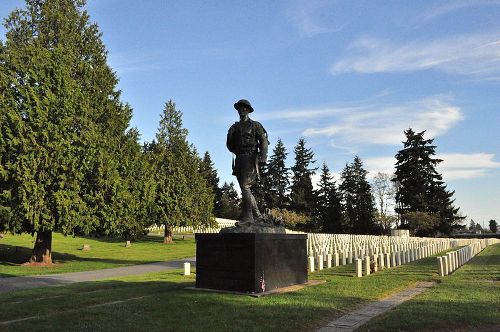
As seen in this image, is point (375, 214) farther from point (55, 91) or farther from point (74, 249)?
point (55, 91)

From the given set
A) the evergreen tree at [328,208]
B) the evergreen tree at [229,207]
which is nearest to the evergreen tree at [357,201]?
the evergreen tree at [328,208]

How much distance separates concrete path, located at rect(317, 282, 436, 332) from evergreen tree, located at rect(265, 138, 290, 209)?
6208 centimetres

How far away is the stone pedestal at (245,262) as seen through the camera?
10.0 metres

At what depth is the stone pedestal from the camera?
10.0 metres

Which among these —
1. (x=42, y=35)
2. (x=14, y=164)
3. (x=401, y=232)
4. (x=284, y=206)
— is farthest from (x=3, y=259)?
(x=284, y=206)

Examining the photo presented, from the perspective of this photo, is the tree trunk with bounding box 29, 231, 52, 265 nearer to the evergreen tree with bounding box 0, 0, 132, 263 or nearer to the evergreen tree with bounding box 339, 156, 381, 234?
the evergreen tree with bounding box 0, 0, 132, 263

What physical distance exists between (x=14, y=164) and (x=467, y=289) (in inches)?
764

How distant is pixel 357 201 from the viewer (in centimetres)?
8100

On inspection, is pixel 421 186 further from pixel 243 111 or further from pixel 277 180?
pixel 243 111

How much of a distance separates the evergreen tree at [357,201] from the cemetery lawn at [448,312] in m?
61.7

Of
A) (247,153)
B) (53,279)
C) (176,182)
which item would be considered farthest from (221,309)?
(176,182)

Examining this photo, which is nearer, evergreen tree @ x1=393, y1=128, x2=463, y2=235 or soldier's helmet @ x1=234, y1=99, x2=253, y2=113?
soldier's helmet @ x1=234, y1=99, x2=253, y2=113

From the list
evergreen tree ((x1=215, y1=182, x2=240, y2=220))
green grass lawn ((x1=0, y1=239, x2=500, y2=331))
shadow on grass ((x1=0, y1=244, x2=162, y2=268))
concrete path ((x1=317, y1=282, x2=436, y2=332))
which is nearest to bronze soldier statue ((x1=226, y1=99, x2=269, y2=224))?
green grass lawn ((x1=0, y1=239, x2=500, y2=331))

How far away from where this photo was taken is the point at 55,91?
22.6 m
